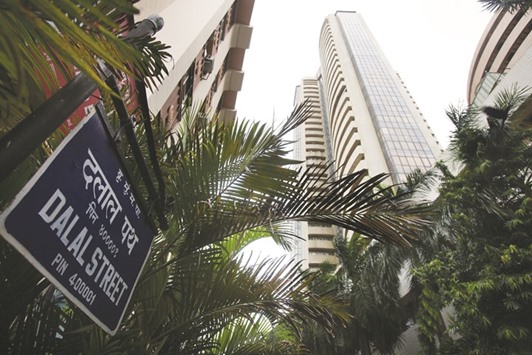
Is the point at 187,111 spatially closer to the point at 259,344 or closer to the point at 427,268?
the point at 259,344

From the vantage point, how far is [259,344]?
255 cm

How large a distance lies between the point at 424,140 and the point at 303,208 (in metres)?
41.2

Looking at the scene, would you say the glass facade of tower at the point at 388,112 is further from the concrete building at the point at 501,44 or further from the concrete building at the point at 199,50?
the concrete building at the point at 199,50

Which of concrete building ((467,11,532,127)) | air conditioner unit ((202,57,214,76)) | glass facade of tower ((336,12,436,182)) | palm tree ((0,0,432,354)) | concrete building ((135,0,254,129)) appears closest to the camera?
palm tree ((0,0,432,354))

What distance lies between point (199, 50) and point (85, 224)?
27.7 ft

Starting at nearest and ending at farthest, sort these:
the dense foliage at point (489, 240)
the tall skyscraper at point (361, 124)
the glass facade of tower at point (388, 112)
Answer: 1. the dense foliage at point (489, 240)
2. the glass facade of tower at point (388, 112)
3. the tall skyscraper at point (361, 124)

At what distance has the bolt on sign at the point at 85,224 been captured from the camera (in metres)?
0.76

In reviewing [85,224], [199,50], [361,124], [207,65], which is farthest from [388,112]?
[85,224]

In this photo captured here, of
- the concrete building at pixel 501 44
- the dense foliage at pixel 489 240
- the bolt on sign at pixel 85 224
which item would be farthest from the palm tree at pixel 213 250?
the concrete building at pixel 501 44

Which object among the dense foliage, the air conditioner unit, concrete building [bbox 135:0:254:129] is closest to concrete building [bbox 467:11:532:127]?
concrete building [bbox 135:0:254:129]

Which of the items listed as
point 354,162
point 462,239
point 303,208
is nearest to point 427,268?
point 462,239

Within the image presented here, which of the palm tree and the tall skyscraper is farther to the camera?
the tall skyscraper

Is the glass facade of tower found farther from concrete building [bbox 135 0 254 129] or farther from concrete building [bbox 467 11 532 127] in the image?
concrete building [bbox 135 0 254 129]

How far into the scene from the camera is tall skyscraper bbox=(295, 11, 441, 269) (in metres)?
35.2
